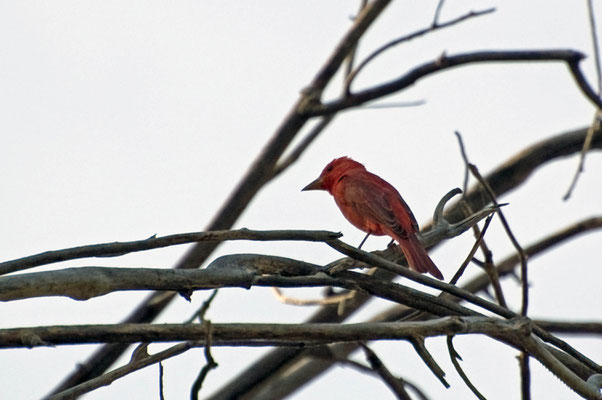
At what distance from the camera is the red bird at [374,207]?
19.3 ft

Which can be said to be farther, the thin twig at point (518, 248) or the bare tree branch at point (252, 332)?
the thin twig at point (518, 248)

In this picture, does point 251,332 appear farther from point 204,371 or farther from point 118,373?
point 118,373

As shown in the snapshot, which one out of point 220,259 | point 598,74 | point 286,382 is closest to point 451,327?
point 220,259

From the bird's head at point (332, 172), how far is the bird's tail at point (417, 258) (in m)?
1.62

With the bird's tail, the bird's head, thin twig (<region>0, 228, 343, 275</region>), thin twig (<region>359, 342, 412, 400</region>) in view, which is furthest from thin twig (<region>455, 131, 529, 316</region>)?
the bird's head

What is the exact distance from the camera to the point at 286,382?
734 centimetres

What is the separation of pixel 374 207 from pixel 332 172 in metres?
1.14

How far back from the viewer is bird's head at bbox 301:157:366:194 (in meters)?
7.64

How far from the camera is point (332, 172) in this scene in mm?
7715

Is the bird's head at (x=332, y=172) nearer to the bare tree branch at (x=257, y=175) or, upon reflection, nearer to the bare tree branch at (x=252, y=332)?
the bare tree branch at (x=257, y=175)

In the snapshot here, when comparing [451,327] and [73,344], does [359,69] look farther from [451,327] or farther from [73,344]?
[73,344]

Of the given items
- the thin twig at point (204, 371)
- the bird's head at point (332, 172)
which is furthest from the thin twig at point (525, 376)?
the bird's head at point (332, 172)

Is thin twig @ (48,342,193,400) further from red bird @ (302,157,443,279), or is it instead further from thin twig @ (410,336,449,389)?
red bird @ (302,157,443,279)

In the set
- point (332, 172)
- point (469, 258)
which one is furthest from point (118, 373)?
point (332, 172)
